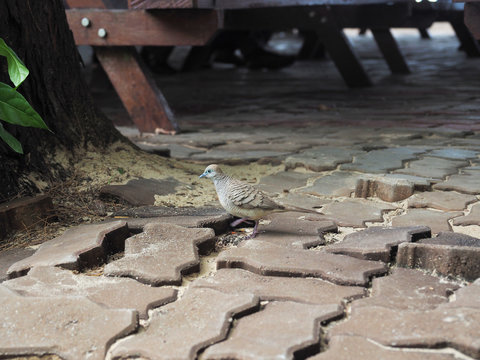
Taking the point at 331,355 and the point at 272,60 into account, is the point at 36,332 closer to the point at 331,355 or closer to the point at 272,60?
the point at 331,355

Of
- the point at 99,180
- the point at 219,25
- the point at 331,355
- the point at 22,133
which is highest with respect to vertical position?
the point at 219,25

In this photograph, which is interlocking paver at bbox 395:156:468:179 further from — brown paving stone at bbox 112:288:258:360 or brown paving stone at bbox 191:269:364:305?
brown paving stone at bbox 112:288:258:360

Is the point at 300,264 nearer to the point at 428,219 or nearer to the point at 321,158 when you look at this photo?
the point at 428,219

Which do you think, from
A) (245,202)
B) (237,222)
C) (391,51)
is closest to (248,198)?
(245,202)

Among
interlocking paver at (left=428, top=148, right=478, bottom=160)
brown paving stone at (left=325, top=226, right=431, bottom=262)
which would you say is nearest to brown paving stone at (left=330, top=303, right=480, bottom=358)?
brown paving stone at (left=325, top=226, right=431, bottom=262)

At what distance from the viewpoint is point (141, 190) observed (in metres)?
3.10

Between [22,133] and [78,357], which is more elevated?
[22,133]

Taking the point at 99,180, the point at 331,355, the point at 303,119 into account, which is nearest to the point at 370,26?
the point at 303,119

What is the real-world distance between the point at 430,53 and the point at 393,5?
4.41m

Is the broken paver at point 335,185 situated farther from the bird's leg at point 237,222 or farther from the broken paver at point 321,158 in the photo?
the bird's leg at point 237,222

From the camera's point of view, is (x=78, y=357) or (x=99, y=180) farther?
(x=99, y=180)

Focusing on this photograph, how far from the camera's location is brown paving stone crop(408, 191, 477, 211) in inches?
114

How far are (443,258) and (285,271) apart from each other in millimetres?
550

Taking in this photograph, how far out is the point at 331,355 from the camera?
1.58 meters
